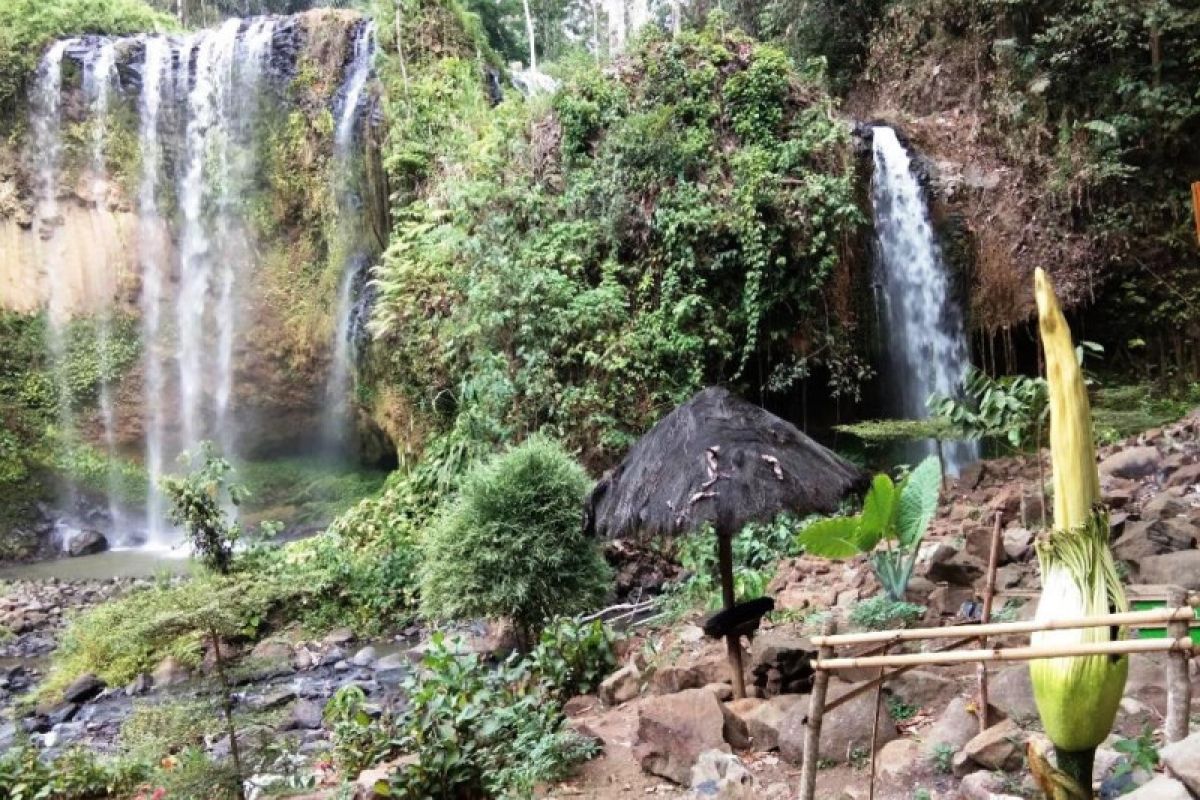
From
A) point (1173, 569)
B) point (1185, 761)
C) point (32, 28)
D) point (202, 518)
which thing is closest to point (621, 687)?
point (1173, 569)

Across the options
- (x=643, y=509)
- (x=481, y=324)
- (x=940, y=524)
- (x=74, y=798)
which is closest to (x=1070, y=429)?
(x=643, y=509)

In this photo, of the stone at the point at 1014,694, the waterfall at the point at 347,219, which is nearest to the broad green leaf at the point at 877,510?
the stone at the point at 1014,694

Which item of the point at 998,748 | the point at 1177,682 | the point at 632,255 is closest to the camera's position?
the point at 1177,682

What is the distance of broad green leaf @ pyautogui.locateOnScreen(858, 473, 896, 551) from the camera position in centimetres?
523

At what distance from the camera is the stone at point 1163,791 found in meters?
1.98

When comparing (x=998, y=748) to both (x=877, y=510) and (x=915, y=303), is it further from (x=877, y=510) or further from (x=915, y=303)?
(x=915, y=303)

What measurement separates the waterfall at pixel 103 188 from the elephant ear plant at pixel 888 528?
14195mm

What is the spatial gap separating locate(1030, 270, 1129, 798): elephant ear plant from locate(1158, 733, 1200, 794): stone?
60 centimetres

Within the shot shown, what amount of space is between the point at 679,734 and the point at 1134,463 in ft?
18.5

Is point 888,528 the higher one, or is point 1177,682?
point 1177,682

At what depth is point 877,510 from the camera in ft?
17.2

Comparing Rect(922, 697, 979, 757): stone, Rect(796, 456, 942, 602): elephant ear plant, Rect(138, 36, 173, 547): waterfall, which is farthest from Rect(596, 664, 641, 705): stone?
Rect(138, 36, 173, 547): waterfall

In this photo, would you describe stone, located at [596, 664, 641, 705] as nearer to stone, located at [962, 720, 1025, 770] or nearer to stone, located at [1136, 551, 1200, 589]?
stone, located at [962, 720, 1025, 770]

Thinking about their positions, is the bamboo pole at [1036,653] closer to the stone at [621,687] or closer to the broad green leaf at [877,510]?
the broad green leaf at [877,510]
